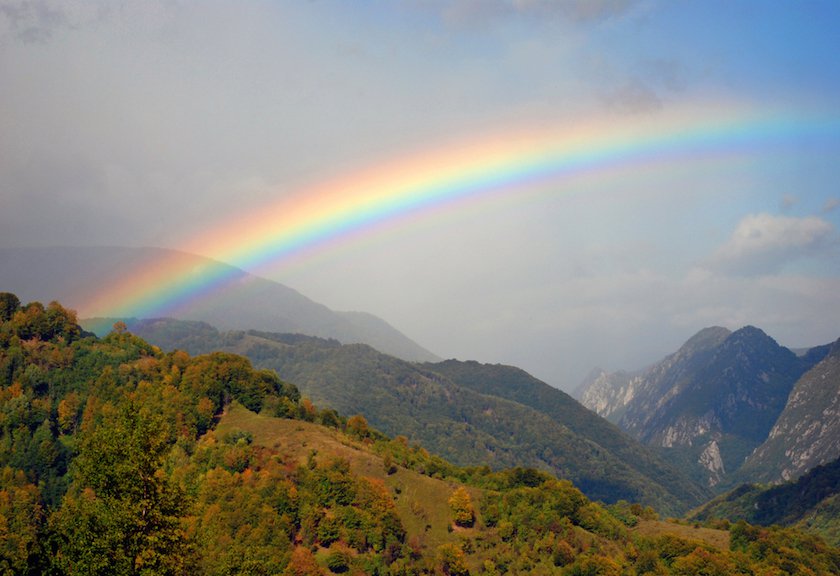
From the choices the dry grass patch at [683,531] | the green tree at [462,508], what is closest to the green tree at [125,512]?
the green tree at [462,508]

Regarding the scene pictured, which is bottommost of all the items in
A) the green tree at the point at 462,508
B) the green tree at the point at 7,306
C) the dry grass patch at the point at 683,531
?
the dry grass patch at the point at 683,531

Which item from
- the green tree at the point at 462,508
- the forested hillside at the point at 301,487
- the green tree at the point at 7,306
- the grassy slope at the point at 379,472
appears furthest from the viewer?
the green tree at the point at 7,306

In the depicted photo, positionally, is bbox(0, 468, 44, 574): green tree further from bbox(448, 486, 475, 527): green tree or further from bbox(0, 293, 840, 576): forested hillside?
bbox(448, 486, 475, 527): green tree

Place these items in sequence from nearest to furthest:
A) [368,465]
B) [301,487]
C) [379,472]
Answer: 1. [301,487]
2. [379,472]
3. [368,465]

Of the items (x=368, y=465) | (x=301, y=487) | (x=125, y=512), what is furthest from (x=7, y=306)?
(x=125, y=512)

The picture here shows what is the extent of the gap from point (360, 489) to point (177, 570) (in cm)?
9905

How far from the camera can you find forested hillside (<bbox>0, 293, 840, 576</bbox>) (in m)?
127

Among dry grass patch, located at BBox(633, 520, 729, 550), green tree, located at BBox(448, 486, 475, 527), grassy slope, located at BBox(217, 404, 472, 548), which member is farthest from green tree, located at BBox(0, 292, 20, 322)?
dry grass patch, located at BBox(633, 520, 729, 550)

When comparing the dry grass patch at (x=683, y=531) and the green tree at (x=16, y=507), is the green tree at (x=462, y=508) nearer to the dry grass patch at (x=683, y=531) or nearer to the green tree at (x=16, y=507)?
the dry grass patch at (x=683, y=531)

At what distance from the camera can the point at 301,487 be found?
136875 millimetres

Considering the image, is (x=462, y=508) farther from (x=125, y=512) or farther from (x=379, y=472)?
(x=125, y=512)

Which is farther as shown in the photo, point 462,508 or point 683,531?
point 683,531

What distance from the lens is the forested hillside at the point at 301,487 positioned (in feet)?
418

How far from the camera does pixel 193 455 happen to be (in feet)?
478
